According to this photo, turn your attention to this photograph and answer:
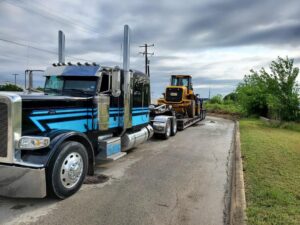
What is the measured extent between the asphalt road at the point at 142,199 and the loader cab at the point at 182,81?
1193cm

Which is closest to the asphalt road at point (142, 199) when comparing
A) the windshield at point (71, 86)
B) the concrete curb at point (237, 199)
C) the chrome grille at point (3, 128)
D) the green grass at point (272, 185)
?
the concrete curb at point (237, 199)

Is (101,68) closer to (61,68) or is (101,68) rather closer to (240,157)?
(61,68)

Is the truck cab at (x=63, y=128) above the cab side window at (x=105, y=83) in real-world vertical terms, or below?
below

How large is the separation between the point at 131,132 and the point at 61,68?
107 inches

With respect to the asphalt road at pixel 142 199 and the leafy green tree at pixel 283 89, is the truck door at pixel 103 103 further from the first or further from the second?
the leafy green tree at pixel 283 89

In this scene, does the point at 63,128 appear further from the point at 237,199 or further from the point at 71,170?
the point at 237,199

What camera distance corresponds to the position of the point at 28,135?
491cm

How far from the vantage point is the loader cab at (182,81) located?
1986 centimetres

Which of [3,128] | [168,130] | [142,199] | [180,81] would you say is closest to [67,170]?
[3,128]

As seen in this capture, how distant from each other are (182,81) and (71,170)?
50.5 ft

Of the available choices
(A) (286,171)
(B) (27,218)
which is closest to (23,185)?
(B) (27,218)

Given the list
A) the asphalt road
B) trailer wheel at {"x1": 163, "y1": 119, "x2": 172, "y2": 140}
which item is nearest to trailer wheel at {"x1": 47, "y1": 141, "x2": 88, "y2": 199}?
the asphalt road

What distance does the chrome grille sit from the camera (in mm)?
4539

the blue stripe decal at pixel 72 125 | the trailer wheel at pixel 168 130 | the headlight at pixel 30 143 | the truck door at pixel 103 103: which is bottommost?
the trailer wheel at pixel 168 130
